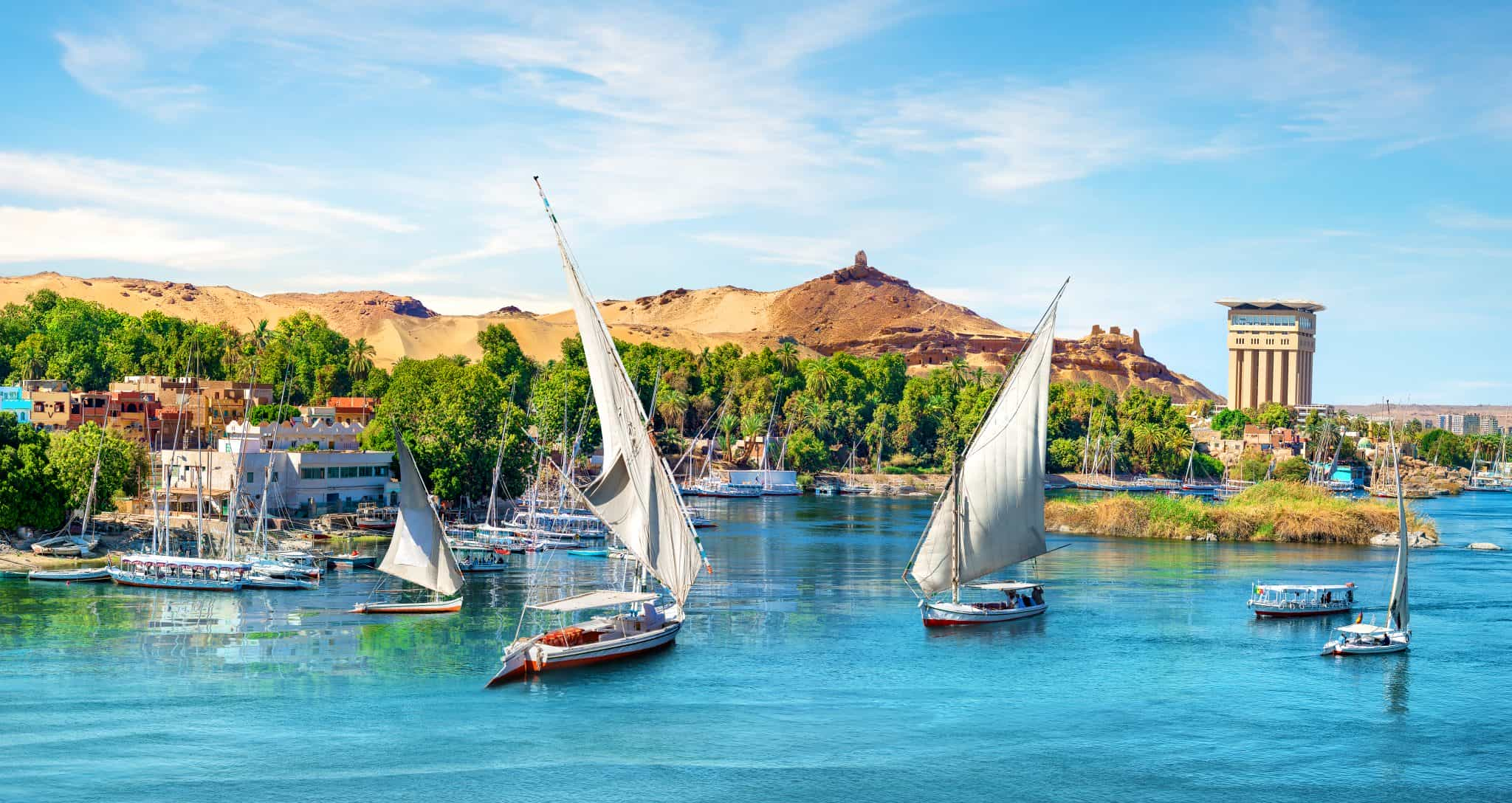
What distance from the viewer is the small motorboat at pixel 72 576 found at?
59250 millimetres

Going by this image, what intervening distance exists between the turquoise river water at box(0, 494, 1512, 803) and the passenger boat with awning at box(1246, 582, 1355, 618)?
0.99 m

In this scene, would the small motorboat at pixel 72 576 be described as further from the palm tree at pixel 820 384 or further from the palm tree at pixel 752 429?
the palm tree at pixel 820 384

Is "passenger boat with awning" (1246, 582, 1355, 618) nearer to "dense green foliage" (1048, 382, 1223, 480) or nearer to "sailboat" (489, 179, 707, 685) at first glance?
"sailboat" (489, 179, 707, 685)

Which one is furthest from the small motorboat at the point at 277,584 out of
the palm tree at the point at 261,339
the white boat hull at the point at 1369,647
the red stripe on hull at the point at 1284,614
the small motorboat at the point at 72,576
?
the palm tree at the point at 261,339

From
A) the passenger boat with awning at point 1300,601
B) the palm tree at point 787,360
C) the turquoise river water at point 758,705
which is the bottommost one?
the turquoise river water at point 758,705

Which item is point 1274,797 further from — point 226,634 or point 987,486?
point 226,634

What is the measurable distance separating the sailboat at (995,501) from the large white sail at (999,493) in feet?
0.09

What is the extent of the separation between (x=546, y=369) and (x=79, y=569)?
7910 centimetres

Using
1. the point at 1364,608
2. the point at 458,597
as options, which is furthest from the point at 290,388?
the point at 1364,608

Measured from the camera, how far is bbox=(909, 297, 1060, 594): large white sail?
52344mm

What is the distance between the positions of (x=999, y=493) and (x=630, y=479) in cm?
1434

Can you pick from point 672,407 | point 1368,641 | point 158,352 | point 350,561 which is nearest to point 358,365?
point 158,352

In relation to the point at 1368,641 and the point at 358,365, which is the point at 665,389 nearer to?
the point at 358,365

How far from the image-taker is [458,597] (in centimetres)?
5588
